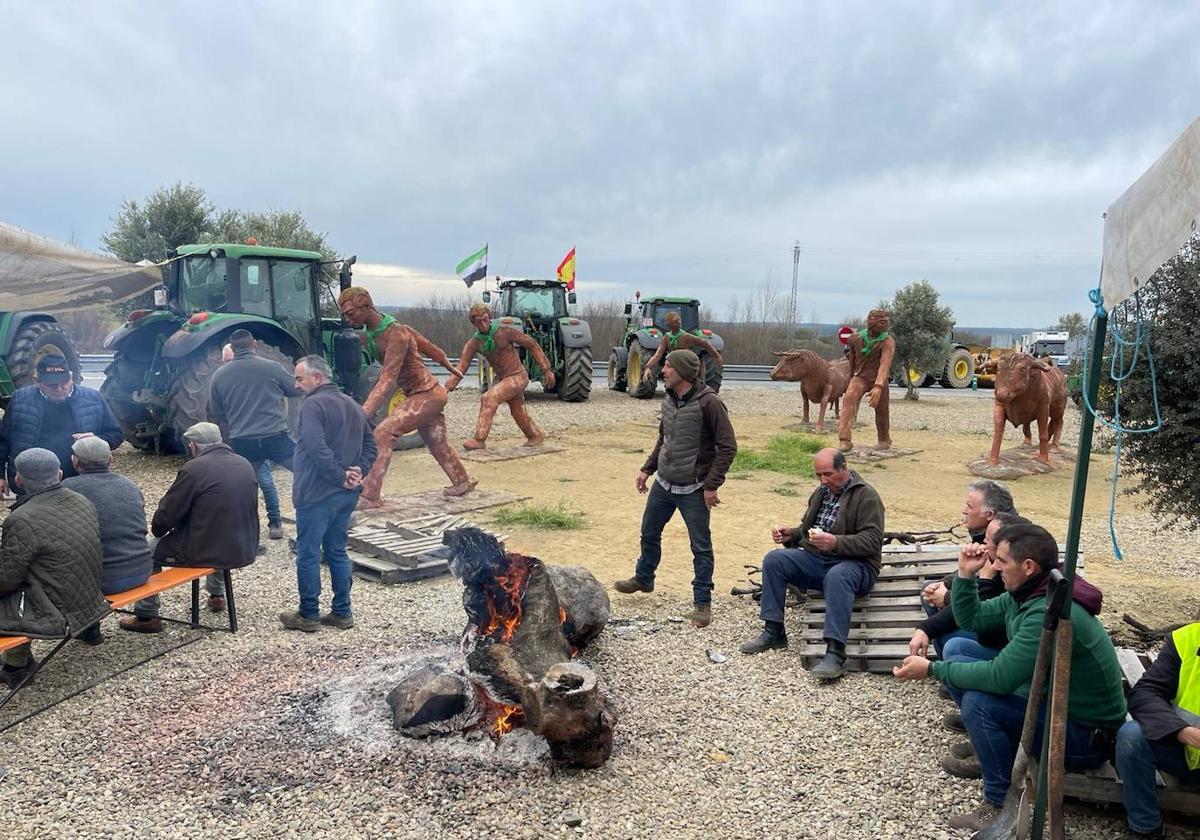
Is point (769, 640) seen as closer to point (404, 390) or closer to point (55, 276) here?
point (404, 390)

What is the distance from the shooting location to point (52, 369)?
19.8 feet

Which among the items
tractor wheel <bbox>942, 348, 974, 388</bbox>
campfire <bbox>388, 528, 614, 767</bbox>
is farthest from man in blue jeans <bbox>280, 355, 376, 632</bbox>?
tractor wheel <bbox>942, 348, 974, 388</bbox>

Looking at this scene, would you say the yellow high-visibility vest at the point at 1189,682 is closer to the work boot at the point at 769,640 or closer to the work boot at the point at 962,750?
the work boot at the point at 962,750

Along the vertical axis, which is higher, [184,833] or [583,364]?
[583,364]

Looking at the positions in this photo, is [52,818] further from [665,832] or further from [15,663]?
[665,832]

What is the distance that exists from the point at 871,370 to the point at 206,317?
321 inches

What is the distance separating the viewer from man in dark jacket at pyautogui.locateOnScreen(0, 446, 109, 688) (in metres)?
3.88

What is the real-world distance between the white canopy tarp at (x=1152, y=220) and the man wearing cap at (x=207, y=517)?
4.38 metres

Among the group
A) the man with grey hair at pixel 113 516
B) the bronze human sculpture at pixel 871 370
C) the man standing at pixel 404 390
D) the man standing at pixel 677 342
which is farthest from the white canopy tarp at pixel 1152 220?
the man standing at pixel 677 342

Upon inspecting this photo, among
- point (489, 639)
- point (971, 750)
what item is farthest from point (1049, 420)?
point (489, 639)

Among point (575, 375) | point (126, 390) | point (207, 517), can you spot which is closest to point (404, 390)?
point (207, 517)

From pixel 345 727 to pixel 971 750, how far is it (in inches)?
105

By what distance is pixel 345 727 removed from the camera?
3.78 meters

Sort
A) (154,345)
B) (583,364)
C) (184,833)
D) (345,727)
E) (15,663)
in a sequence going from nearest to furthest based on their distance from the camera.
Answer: (184,833), (345,727), (15,663), (154,345), (583,364)
